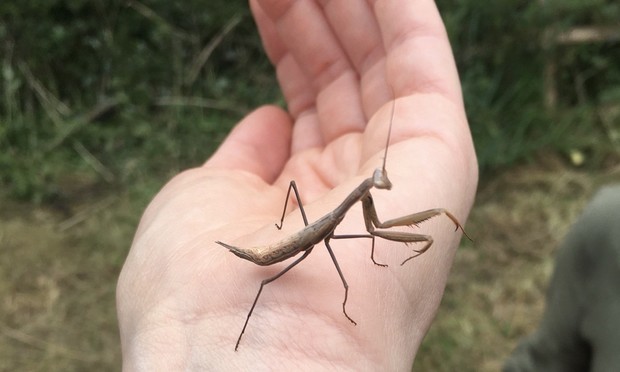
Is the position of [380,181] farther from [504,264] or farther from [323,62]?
[504,264]

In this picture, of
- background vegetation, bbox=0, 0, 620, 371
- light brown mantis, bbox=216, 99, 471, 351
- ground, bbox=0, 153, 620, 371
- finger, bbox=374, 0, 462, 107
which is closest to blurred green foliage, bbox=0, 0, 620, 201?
background vegetation, bbox=0, 0, 620, 371

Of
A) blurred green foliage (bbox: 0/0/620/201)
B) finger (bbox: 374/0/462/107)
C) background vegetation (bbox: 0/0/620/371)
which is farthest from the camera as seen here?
blurred green foliage (bbox: 0/0/620/201)

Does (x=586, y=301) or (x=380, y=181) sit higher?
(x=380, y=181)

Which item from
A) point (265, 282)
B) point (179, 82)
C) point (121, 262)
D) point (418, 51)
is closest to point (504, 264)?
point (418, 51)

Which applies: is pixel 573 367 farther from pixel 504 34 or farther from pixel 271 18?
pixel 504 34

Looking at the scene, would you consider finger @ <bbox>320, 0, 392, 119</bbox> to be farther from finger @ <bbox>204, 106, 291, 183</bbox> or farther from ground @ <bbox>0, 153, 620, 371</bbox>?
ground @ <bbox>0, 153, 620, 371</bbox>
